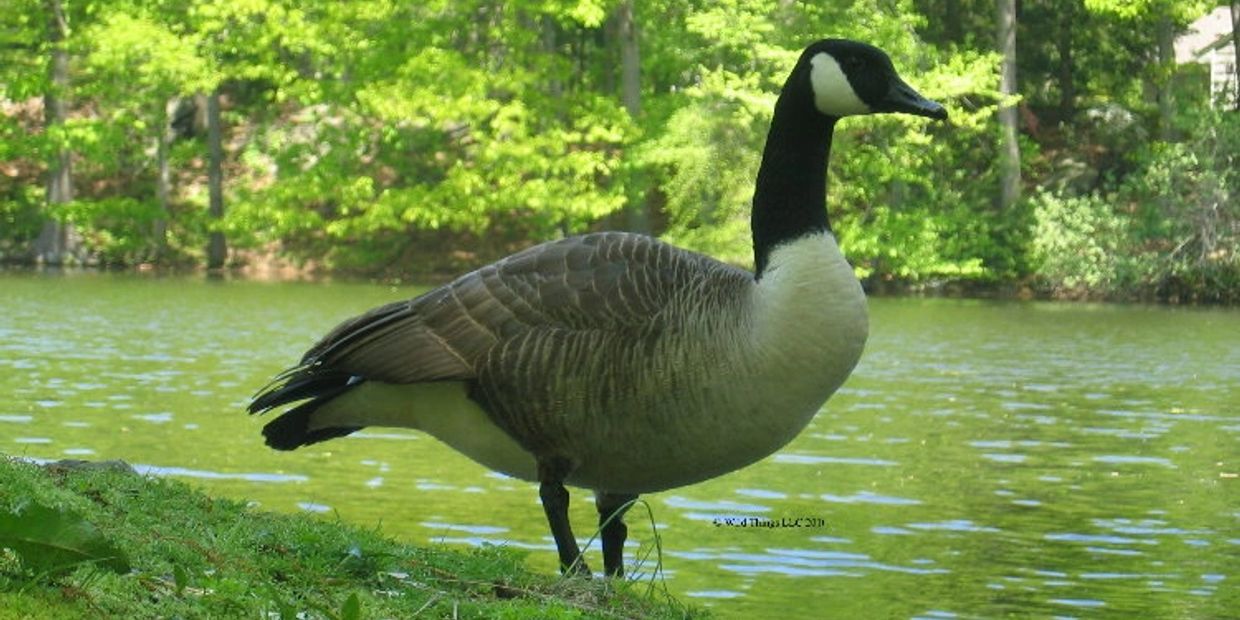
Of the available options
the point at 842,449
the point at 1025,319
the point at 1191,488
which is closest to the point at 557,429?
the point at 1191,488

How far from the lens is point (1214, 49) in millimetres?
52562

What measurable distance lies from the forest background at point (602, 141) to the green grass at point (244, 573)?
116 feet

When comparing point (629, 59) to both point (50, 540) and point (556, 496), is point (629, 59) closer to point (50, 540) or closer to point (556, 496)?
point (556, 496)

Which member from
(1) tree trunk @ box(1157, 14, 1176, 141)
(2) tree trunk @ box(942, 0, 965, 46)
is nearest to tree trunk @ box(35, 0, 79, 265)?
(2) tree trunk @ box(942, 0, 965, 46)

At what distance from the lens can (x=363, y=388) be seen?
7809 millimetres

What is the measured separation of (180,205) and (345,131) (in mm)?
6389

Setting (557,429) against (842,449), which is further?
(842,449)

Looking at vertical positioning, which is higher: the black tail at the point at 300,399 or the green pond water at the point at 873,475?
the black tail at the point at 300,399

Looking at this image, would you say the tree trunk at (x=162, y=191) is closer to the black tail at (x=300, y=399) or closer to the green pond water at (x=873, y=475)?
the green pond water at (x=873, y=475)

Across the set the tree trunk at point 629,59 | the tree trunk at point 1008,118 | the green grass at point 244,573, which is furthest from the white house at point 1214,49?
the green grass at point 244,573

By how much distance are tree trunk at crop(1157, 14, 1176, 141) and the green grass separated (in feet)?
134

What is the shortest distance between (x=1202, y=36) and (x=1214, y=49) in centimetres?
532

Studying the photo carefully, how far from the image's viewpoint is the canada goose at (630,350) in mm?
7113

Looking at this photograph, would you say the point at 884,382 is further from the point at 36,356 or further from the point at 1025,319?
the point at 1025,319
